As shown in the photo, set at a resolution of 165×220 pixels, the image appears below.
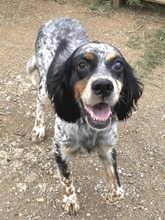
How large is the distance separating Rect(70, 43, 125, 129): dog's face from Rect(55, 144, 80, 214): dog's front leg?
2.12ft

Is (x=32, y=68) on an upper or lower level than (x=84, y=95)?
lower

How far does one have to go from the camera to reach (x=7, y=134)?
4.24 m

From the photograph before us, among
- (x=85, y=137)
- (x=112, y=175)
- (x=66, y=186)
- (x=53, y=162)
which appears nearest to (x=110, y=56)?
(x=85, y=137)

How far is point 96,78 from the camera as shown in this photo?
2.62 meters

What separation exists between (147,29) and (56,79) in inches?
132

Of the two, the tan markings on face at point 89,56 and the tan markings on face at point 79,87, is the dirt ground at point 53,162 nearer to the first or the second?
the tan markings on face at point 79,87

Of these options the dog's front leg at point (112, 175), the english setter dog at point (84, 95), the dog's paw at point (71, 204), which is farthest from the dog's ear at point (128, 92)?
the dog's paw at point (71, 204)

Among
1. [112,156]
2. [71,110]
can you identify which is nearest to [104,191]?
[112,156]

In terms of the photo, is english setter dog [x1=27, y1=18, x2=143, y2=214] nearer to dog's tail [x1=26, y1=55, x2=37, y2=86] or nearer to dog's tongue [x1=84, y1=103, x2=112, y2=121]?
dog's tongue [x1=84, y1=103, x2=112, y2=121]

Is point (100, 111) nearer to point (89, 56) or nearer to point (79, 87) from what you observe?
point (79, 87)

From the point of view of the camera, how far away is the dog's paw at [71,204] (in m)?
3.49

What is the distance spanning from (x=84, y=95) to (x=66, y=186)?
111cm

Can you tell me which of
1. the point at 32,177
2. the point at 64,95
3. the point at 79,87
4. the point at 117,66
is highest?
the point at 117,66

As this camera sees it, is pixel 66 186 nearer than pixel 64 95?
No
